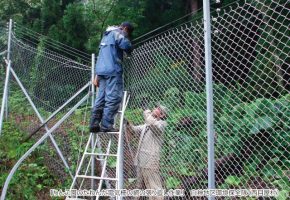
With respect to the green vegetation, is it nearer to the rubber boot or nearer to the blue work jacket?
the rubber boot

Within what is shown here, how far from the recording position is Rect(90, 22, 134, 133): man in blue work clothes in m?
4.80

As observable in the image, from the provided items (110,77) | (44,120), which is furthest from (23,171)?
(110,77)

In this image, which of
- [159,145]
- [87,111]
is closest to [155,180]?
[159,145]

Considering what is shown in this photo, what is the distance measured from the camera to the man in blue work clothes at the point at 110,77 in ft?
15.8

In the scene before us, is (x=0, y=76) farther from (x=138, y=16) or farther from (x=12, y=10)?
(x=12, y=10)

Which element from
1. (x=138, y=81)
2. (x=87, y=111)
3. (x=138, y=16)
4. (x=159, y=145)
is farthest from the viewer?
(x=138, y=16)

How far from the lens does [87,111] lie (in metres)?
6.14

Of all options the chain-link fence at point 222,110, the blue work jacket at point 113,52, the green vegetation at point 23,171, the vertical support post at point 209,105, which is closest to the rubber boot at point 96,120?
the blue work jacket at point 113,52

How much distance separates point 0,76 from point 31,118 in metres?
1.68

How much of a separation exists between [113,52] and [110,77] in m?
0.35

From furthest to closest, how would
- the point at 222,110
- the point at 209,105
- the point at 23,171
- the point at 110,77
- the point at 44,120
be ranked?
the point at 44,120
the point at 23,171
the point at 110,77
the point at 222,110
the point at 209,105

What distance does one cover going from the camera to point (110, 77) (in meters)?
4.85

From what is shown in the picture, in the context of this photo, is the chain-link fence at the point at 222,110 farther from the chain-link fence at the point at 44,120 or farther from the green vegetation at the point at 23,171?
A: the green vegetation at the point at 23,171

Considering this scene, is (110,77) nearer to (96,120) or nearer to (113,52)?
(113,52)
